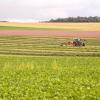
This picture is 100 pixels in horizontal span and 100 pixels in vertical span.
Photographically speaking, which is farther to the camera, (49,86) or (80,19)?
(80,19)

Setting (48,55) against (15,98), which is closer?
(15,98)

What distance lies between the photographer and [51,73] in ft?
81.6

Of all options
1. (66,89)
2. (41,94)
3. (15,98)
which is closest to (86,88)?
(66,89)

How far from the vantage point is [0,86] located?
18.8 meters

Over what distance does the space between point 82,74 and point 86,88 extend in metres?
6.25

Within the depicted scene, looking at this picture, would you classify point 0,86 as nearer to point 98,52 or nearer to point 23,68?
point 23,68

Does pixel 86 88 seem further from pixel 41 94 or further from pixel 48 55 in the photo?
pixel 48 55

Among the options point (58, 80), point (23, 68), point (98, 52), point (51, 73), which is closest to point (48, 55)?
point (98, 52)

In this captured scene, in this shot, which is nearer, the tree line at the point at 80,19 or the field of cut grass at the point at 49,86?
the field of cut grass at the point at 49,86

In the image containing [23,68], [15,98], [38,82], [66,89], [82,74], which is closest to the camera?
[15,98]

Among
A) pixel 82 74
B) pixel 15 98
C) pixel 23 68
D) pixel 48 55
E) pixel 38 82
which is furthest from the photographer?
pixel 48 55

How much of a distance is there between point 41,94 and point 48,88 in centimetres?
174

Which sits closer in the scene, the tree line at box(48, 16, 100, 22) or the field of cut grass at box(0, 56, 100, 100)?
the field of cut grass at box(0, 56, 100, 100)

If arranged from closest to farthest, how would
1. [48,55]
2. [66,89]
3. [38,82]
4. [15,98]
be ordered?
[15,98], [66,89], [38,82], [48,55]
